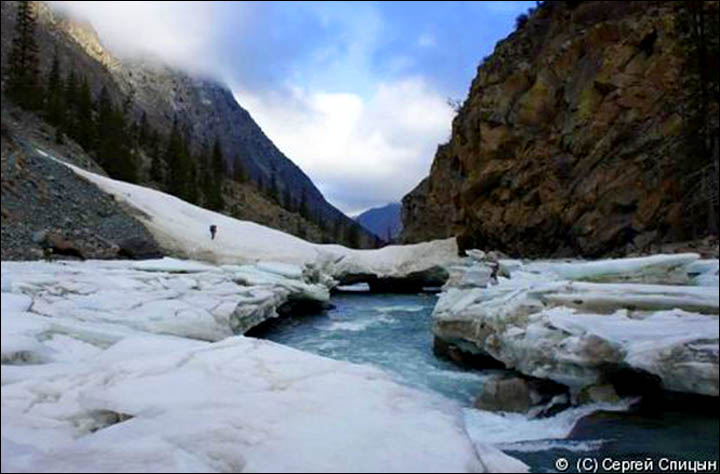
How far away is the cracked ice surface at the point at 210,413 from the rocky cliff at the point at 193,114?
133 centimetres

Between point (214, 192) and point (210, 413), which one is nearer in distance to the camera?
point (210, 413)

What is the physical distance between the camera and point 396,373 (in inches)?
413

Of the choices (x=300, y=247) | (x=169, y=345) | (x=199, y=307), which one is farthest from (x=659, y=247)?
(x=300, y=247)

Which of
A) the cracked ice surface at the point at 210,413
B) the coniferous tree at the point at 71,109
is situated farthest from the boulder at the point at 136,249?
the coniferous tree at the point at 71,109

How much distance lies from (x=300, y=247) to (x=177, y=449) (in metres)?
26.4

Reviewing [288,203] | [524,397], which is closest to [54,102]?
[288,203]

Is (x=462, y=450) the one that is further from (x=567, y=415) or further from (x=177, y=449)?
(x=567, y=415)

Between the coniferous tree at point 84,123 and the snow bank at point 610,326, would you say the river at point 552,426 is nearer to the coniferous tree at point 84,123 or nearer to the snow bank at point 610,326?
the snow bank at point 610,326

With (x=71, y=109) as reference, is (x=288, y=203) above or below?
below

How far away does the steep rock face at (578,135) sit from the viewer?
63.4 ft

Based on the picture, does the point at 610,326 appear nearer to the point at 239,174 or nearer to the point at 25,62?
the point at 25,62

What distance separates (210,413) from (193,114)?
168482 mm

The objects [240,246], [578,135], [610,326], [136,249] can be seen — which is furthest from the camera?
[240,246]

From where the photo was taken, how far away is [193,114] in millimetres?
160875
